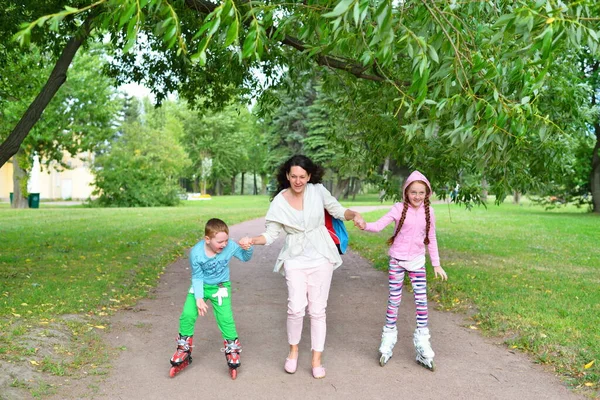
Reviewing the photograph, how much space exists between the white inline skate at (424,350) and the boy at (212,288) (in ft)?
5.09

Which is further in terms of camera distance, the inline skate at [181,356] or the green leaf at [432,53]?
the inline skate at [181,356]

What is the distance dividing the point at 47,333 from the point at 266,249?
28.7 feet

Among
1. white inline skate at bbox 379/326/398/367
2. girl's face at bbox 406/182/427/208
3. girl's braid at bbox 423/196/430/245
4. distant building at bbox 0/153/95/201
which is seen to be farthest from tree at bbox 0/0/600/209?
distant building at bbox 0/153/95/201

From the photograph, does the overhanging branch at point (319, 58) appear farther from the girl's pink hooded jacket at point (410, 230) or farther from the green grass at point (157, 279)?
the green grass at point (157, 279)

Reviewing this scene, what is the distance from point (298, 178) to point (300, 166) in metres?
0.11

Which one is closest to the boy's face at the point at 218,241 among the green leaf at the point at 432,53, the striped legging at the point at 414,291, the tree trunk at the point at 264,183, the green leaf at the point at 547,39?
the striped legging at the point at 414,291

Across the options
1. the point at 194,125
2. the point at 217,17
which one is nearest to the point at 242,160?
the point at 194,125

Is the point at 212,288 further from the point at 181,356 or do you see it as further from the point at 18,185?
the point at 18,185

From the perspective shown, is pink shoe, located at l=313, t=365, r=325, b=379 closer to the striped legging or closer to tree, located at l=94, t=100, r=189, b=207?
the striped legging

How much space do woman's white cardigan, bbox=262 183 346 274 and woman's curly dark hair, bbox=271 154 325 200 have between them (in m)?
0.11

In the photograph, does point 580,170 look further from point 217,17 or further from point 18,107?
point 217,17

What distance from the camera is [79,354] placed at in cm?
532

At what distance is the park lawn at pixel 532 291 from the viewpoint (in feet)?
17.9

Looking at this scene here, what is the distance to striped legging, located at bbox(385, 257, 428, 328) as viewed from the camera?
5.25 m
